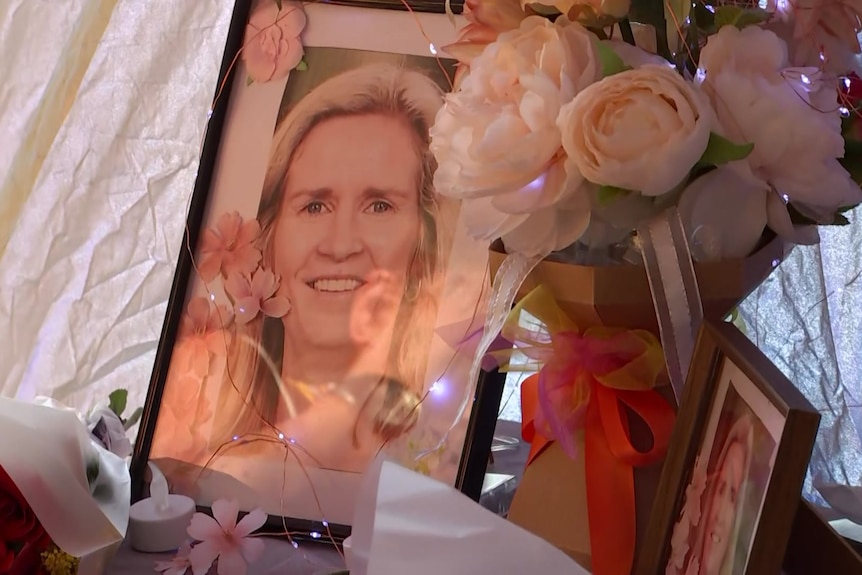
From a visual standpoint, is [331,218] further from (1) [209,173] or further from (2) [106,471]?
(2) [106,471]

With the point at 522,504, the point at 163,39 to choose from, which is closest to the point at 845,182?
the point at 522,504

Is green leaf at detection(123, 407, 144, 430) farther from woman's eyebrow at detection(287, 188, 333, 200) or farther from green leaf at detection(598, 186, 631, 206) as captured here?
green leaf at detection(598, 186, 631, 206)

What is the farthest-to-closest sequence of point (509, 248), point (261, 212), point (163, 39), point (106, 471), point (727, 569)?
point (163, 39)
point (261, 212)
point (106, 471)
point (509, 248)
point (727, 569)

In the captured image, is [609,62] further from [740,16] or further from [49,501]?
[49,501]

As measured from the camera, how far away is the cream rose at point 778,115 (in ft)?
1.35

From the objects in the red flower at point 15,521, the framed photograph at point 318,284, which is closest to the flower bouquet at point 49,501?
the red flower at point 15,521

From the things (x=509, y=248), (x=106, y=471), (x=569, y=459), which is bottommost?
(x=106, y=471)

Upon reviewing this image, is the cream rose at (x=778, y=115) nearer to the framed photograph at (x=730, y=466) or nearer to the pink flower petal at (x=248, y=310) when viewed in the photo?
the framed photograph at (x=730, y=466)

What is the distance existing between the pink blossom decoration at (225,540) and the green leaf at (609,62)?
40 cm

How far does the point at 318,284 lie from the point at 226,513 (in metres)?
0.18

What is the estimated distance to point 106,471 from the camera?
608 mm

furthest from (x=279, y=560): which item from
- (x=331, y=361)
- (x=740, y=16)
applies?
(x=740, y=16)

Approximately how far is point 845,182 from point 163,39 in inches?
24.6

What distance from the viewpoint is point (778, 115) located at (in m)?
0.41
